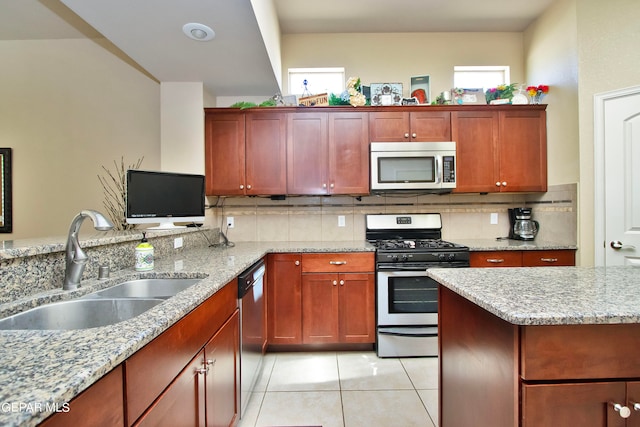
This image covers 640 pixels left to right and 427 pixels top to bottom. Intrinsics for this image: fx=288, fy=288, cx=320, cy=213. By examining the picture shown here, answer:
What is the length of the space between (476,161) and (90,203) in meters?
3.99

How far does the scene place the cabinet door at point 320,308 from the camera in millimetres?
2477

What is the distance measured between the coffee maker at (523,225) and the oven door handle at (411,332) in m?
1.38

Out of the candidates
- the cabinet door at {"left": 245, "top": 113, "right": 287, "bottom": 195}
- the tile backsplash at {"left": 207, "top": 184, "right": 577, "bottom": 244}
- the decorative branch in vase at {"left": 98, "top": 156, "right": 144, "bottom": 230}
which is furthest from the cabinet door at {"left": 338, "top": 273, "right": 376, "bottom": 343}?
the decorative branch in vase at {"left": 98, "top": 156, "right": 144, "bottom": 230}

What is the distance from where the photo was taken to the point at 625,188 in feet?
7.48

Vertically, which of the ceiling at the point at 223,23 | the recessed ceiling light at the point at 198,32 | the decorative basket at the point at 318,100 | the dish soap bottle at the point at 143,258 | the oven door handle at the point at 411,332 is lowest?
→ the oven door handle at the point at 411,332

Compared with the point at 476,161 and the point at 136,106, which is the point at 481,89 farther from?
the point at 136,106

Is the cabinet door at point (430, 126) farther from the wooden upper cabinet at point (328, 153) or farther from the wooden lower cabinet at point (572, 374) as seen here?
the wooden lower cabinet at point (572, 374)

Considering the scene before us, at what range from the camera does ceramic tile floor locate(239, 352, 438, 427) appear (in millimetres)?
1702

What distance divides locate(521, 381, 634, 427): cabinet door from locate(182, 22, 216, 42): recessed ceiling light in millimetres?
2487

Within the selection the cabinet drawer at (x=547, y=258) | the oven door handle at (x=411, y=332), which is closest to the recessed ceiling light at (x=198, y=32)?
the oven door handle at (x=411, y=332)

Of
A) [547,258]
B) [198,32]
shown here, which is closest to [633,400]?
[547,258]

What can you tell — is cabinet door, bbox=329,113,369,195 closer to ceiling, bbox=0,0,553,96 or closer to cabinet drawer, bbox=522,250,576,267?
ceiling, bbox=0,0,553,96

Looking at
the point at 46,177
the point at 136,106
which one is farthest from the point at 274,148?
the point at 46,177

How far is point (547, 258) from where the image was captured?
8.23 feet
